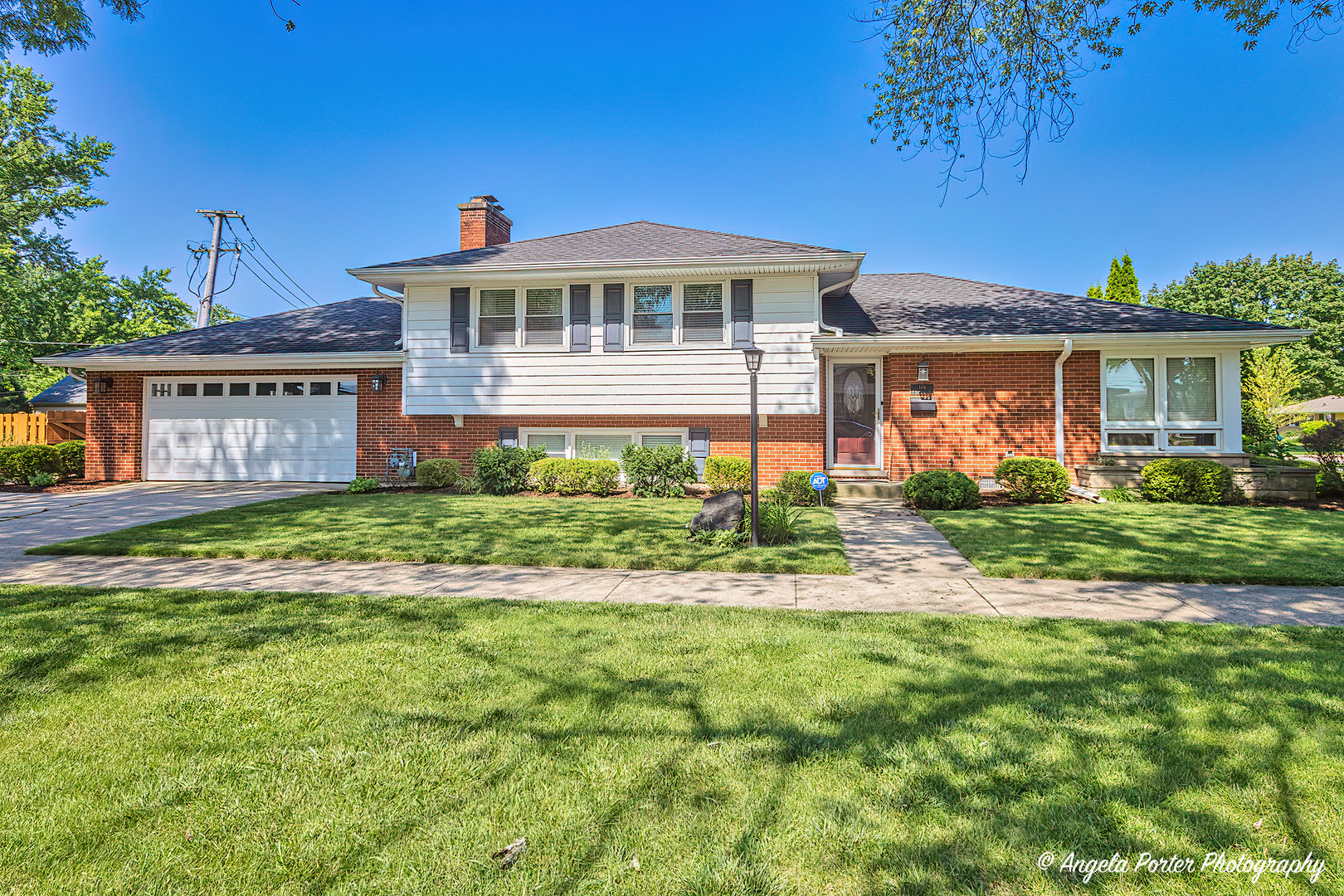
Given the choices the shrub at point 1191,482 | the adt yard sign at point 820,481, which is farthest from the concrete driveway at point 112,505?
the shrub at point 1191,482

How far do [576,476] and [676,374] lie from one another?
107 inches

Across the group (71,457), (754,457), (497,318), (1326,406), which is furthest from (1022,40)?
(1326,406)

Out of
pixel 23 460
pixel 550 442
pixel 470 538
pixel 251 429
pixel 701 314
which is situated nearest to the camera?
pixel 470 538

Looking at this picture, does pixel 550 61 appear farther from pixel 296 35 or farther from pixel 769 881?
pixel 769 881

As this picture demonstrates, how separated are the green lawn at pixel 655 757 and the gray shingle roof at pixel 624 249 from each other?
9120 millimetres

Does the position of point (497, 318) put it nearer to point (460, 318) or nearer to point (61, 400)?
point (460, 318)

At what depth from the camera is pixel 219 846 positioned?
1.99m

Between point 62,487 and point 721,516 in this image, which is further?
point 62,487

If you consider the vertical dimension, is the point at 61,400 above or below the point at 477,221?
below

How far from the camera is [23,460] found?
44.9ft

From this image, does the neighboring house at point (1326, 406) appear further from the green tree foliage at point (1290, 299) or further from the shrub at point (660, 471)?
the shrub at point (660, 471)

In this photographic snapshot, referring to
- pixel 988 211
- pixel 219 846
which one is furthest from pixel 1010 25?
pixel 219 846

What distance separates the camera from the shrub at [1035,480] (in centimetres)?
1052

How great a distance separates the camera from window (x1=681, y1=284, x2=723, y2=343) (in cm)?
1216
